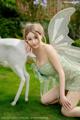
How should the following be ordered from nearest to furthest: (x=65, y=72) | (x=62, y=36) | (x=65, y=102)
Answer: (x=65, y=102), (x=65, y=72), (x=62, y=36)

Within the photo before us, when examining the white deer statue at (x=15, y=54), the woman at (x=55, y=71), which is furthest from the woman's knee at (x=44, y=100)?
the white deer statue at (x=15, y=54)

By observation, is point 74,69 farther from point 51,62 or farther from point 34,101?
point 34,101

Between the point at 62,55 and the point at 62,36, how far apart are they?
0.74ft

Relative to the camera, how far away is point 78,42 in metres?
8.41

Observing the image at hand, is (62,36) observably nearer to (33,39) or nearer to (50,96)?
(33,39)

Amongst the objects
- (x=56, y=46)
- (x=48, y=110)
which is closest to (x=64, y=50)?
(x=56, y=46)

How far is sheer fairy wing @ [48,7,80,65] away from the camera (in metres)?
4.34

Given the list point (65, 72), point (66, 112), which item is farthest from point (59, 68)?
point (66, 112)

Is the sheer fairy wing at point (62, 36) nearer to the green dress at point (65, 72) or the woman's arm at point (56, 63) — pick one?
the green dress at point (65, 72)

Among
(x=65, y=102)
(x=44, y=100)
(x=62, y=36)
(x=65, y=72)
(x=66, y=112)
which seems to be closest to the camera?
(x=65, y=102)

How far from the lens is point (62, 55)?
4.32 metres

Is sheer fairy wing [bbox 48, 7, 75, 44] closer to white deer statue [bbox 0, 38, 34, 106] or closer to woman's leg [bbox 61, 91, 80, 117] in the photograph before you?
white deer statue [bbox 0, 38, 34, 106]

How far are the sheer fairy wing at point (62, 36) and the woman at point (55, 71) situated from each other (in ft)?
0.47

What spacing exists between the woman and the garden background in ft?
0.51
